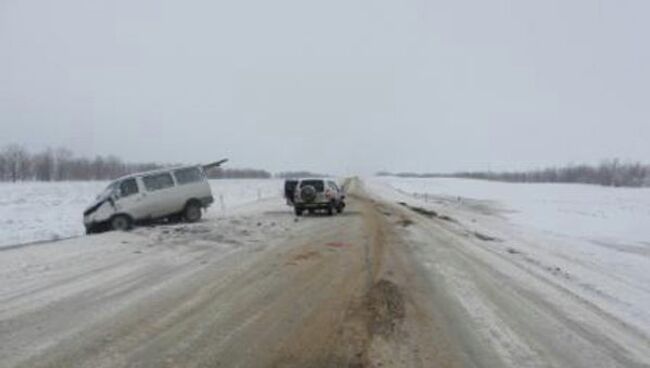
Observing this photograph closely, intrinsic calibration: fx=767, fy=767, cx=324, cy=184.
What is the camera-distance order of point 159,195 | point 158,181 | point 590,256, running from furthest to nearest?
point 158,181
point 159,195
point 590,256

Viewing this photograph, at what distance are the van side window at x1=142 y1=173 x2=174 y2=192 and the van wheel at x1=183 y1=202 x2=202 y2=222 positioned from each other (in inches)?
45.8

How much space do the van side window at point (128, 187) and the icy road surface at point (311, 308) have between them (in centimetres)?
806

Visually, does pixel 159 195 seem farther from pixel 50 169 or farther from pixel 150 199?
pixel 50 169

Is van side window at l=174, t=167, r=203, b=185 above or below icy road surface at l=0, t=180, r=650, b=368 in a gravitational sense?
above

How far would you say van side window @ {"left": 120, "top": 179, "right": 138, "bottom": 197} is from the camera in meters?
27.9

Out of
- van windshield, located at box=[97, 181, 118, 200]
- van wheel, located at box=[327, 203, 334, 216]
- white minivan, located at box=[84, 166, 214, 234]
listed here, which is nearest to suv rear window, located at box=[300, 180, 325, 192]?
van wheel, located at box=[327, 203, 334, 216]

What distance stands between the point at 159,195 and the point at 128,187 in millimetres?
1290

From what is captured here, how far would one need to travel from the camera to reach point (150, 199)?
2855cm

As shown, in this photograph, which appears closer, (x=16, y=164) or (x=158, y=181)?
(x=158, y=181)

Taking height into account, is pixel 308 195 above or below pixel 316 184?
below

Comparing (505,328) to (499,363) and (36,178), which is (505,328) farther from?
(36,178)

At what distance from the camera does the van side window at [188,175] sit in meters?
29.9

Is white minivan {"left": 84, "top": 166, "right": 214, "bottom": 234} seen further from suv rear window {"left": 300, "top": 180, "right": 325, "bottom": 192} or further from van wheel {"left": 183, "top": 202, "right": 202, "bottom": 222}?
suv rear window {"left": 300, "top": 180, "right": 325, "bottom": 192}

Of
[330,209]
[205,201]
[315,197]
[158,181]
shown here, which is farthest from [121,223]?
[330,209]
